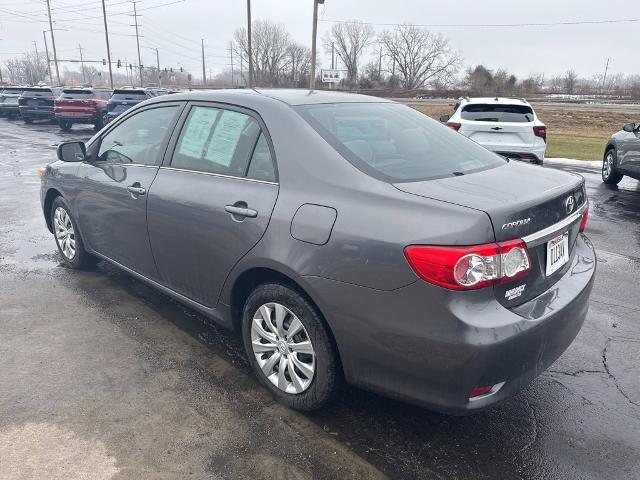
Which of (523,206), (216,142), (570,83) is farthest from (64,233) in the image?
(570,83)

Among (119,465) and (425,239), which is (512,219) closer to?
(425,239)

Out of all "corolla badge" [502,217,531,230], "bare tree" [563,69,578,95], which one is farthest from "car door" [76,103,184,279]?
"bare tree" [563,69,578,95]

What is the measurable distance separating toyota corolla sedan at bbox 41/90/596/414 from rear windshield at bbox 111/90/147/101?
649 inches

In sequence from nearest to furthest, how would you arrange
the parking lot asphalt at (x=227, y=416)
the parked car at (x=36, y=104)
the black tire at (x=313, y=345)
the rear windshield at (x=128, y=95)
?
1. the parking lot asphalt at (x=227, y=416)
2. the black tire at (x=313, y=345)
3. the rear windshield at (x=128, y=95)
4. the parked car at (x=36, y=104)

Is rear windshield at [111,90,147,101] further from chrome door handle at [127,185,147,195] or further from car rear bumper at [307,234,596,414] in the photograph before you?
car rear bumper at [307,234,596,414]

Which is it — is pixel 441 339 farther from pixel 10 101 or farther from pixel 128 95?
pixel 10 101

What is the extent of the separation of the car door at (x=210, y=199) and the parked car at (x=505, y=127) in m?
6.64

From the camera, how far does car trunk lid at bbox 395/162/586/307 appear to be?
222 centimetres

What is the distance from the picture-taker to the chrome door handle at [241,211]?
2.78 m

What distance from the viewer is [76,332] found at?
373 cm

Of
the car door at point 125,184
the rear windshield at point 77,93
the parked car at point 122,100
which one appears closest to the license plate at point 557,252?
the car door at point 125,184

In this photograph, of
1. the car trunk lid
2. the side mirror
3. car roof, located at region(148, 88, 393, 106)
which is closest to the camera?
the car trunk lid

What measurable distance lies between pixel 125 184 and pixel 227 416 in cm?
189

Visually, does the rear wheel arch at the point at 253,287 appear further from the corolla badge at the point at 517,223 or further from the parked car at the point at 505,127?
the parked car at the point at 505,127
